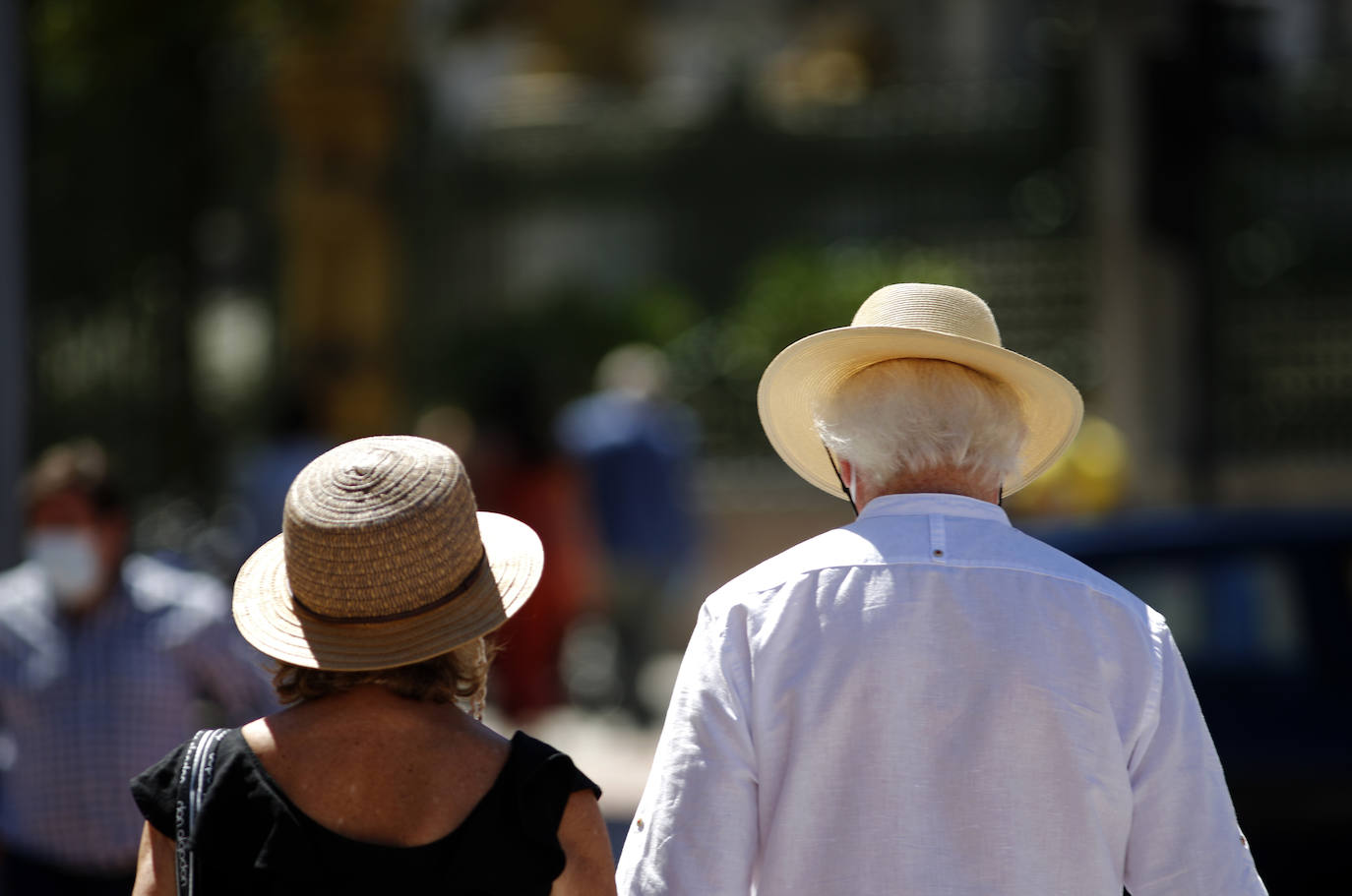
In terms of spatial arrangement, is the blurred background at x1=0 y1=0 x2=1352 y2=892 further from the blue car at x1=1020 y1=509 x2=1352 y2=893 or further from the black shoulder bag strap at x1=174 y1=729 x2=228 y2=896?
the black shoulder bag strap at x1=174 y1=729 x2=228 y2=896

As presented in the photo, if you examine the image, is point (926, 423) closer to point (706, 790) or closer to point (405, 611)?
point (706, 790)

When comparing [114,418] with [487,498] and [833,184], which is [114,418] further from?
[833,184]

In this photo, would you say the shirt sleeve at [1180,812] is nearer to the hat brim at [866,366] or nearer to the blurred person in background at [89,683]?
the hat brim at [866,366]

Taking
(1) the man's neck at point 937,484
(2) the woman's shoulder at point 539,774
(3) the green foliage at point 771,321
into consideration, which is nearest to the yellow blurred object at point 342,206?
(3) the green foliage at point 771,321

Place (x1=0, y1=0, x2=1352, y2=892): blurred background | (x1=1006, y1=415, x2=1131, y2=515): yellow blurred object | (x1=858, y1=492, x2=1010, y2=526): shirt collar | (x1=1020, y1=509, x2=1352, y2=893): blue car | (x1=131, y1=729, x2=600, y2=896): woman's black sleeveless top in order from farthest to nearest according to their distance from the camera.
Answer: (x1=0, y1=0, x2=1352, y2=892): blurred background, (x1=1006, y1=415, x2=1131, y2=515): yellow blurred object, (x1=1020, y1=509, x2=1352, y2=893): blue car, (x1=858, y1=492, x2=1010, y2=526): shirt collar, (x1=131, y1=729, x2=600, y2=896): woman's black sleeveless top

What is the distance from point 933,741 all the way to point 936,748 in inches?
0.4

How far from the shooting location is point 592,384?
12898mm

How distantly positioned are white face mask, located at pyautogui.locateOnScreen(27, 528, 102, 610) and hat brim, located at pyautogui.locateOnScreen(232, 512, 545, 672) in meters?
1.72

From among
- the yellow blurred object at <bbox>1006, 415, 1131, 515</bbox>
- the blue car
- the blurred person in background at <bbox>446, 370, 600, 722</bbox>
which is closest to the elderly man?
the blue car

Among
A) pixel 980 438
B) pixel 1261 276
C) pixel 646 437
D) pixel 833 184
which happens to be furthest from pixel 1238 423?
pixel 980 438

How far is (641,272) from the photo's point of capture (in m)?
13.6

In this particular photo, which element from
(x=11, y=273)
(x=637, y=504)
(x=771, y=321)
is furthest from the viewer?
(x=771, y=321)

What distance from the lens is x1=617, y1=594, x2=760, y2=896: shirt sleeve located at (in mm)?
2324

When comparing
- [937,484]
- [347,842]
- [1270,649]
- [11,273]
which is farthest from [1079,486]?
[347,842]
